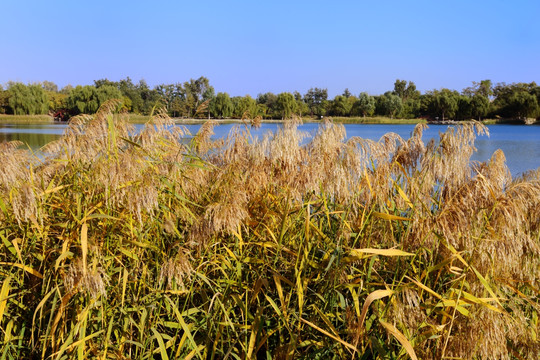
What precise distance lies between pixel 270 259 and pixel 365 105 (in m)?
74.9

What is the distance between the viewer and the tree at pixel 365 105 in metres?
73.6

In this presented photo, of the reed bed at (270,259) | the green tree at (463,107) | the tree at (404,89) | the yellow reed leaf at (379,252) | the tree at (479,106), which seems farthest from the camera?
the tree at (404,89)

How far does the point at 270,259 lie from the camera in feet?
6.62

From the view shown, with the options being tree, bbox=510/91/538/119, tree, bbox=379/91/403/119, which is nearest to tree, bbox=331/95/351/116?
tree, bbox=379/91/403/119

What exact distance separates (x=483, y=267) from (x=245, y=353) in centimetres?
100

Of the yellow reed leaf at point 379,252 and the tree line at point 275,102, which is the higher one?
the tree line at point 275,102

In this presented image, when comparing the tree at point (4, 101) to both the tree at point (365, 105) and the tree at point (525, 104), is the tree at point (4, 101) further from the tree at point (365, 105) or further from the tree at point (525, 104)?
the tree at point (525, 104)

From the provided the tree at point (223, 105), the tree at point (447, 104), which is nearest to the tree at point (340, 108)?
the tree at point (447, 104)

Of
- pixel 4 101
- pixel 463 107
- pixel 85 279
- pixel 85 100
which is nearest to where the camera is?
pixel 85 279

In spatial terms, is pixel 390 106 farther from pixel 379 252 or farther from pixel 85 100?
pixel 379 252

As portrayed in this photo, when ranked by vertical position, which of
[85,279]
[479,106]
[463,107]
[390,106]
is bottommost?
[85,279]

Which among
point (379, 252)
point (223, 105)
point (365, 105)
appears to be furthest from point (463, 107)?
point (379, 252)

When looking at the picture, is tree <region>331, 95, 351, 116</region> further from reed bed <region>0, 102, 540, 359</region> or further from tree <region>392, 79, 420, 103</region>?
reed bed <region>0, 102, 540, 359</region>

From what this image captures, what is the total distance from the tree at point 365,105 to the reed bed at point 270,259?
243 feet
